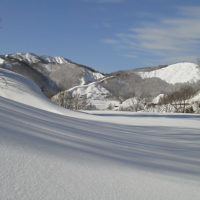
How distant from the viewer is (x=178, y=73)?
35562 mm

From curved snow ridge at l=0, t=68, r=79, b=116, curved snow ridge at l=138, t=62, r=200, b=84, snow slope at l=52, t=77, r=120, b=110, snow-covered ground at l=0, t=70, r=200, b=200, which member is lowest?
snow-covered ground at l=0, t=70, r=200, b=200

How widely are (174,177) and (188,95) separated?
14820 mm

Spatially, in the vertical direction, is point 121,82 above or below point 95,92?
above

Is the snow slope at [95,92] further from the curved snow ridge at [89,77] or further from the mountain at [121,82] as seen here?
the curved snow ridge at [89,77]

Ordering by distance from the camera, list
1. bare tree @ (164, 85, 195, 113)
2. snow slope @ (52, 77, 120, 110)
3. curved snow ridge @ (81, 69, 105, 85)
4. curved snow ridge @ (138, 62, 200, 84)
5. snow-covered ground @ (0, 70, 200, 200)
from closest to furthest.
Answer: snow-covered ground @ (0, 70, 200, 200) < bare tree @ (164, 85, 195, 113) < snow slope @ (52, 77, 120, 110) < curved snow ridge @ (138, 62, 200, 84) < curved snow ridge @ (81, 69, 105, 85)

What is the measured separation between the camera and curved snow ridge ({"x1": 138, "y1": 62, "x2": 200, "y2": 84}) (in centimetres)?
3250

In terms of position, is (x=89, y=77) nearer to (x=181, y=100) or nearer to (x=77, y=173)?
(x=181, y=100)

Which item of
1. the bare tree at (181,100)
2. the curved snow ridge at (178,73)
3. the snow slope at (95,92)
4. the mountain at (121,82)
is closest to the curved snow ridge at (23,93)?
the bare tree at (181,100)

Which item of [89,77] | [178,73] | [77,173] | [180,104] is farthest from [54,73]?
[77,173]

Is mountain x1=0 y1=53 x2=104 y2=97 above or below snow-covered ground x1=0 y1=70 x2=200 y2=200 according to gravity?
above

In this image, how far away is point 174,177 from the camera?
72.8 inches

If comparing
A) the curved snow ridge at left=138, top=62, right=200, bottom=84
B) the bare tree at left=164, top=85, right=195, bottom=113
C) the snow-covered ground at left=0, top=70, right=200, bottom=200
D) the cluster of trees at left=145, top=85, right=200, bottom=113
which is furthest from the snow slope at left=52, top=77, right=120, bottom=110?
the snow-covered ground at left=0, top=70, right=200, bottom=200

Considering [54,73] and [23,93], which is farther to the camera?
[54,73]

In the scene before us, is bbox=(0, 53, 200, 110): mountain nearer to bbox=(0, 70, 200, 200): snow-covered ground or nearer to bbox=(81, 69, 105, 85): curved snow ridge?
bbox=(81, 69, 105, 85): curved snow ridge
